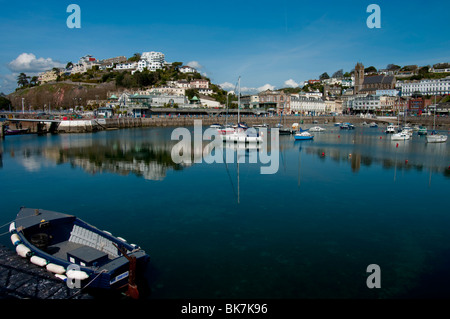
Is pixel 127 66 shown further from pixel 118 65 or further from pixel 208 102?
pixel 208 102

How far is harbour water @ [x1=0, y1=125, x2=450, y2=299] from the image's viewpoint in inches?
365

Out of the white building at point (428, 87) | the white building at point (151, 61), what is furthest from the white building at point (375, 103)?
the white building at point (151, 61)

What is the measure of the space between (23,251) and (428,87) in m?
148

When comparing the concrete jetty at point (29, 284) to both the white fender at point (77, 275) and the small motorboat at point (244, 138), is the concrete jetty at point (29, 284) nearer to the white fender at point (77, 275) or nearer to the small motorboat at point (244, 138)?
the white fender at point (77, 275)

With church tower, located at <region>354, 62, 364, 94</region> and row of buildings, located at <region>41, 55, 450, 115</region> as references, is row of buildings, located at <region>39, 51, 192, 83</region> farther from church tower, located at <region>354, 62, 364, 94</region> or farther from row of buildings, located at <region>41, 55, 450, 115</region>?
church tower, located at <region>354, 62, 364, 94</region>

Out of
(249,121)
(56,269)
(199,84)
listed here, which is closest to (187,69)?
(199,84)

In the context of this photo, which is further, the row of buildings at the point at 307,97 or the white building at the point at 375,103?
the white building at the point at 375,103

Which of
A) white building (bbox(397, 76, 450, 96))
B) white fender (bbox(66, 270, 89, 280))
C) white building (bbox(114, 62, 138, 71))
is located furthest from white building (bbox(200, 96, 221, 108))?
white fender (bbox(66, 270, 89, 280))

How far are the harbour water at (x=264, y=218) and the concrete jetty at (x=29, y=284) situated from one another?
227cm

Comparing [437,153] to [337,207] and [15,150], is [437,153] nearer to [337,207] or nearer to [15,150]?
[337,207]

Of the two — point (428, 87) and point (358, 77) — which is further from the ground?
point (358, 77)

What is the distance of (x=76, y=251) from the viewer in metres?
9.12

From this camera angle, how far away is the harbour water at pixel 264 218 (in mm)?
9273
